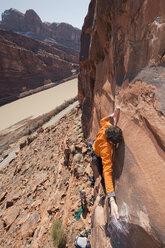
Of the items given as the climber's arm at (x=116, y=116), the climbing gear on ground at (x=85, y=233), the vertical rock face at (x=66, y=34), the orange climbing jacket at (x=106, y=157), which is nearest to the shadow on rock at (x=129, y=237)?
the orange climbing jacket at (x=106, y=157)

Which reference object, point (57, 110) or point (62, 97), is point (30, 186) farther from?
point (62, 97)

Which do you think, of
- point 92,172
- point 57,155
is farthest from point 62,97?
point 92,172

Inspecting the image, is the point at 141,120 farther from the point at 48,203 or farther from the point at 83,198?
the point at 48,203

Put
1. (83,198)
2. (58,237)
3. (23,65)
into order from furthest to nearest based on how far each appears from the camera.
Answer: (23,65) < (83,198) < (58,237)

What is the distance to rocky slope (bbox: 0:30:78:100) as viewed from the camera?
28.2 metres

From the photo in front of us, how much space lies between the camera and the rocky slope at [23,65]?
28.2 m

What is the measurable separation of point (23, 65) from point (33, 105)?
12979 millimetres

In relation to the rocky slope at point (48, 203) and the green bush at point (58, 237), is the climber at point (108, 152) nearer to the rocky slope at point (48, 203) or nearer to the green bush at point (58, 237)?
the rocky slope at point (48, 203)

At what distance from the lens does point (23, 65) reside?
3150 cm

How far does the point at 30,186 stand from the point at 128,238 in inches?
191

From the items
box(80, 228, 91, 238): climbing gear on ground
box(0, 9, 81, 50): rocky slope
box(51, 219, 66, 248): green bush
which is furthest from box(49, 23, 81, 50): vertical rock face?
box(80, 228, 91, 238): climbing gear on ground

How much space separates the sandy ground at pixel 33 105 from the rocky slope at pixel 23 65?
370 centimetres

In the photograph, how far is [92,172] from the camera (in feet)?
12.2

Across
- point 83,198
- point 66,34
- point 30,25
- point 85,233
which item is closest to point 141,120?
point 83,198
